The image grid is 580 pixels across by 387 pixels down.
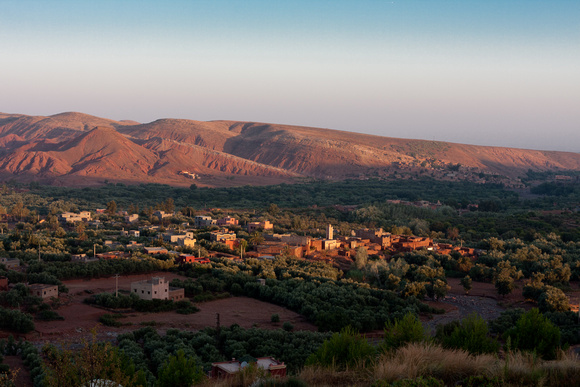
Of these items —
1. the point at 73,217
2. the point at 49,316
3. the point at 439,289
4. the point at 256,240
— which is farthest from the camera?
the point at 73,217

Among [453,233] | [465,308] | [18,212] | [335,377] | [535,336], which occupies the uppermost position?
[335,377]

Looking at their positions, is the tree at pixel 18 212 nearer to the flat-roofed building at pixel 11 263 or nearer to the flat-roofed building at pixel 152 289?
the flat-roofed building at pixel 11 263

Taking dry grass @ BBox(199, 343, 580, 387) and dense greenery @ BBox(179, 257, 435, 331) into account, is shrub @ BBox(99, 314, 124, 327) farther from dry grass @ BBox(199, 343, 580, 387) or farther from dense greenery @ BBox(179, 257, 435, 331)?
dry grass @ BBox(199, 343, 580, 387)

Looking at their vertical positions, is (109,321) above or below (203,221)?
below

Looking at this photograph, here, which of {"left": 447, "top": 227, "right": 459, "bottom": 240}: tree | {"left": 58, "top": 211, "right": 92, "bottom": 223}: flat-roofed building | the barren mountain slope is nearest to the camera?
{"left": 447, "top": 227, "right": 459, "bottom": 240}: tree

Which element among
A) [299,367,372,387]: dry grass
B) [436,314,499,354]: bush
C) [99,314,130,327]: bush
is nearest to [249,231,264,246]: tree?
[99,314,130,327]: bush

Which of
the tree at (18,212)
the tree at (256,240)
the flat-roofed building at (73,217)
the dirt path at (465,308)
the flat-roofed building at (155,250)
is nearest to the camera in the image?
the dirt path at (465,308)

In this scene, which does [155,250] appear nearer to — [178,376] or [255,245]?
[255,245]

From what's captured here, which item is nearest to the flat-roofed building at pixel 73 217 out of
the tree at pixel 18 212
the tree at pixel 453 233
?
the tree at pixel 18 212

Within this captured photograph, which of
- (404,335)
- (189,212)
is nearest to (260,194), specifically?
(189,212)

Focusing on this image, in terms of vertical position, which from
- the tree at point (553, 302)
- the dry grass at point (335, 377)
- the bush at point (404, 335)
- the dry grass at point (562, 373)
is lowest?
the tree at point (553, 302)
